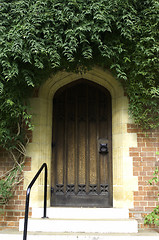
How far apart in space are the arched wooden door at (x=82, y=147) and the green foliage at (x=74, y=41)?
1.01 m

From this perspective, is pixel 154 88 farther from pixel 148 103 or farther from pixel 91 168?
pixel 91 168

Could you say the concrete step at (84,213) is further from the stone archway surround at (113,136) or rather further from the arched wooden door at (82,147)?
the arched wooden door at (82,147)

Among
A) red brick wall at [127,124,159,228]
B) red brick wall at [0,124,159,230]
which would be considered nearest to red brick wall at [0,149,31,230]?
red brick wall at [0,124,159,230]

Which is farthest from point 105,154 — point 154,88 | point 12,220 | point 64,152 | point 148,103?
point 12,220

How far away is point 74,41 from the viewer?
147 inches

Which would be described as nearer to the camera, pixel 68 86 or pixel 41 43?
pixel 41 43

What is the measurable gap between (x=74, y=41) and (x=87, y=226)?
2609mm

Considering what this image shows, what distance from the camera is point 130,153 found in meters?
4.42

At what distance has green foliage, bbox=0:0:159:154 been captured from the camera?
12.3 feet

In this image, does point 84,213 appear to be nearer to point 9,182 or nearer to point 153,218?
point 153,218

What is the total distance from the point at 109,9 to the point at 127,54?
A: 700mm

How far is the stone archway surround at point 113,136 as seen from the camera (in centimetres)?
435

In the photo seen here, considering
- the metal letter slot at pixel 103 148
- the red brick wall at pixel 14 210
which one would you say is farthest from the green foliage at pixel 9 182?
the metal letter slot at pixel 103 148
